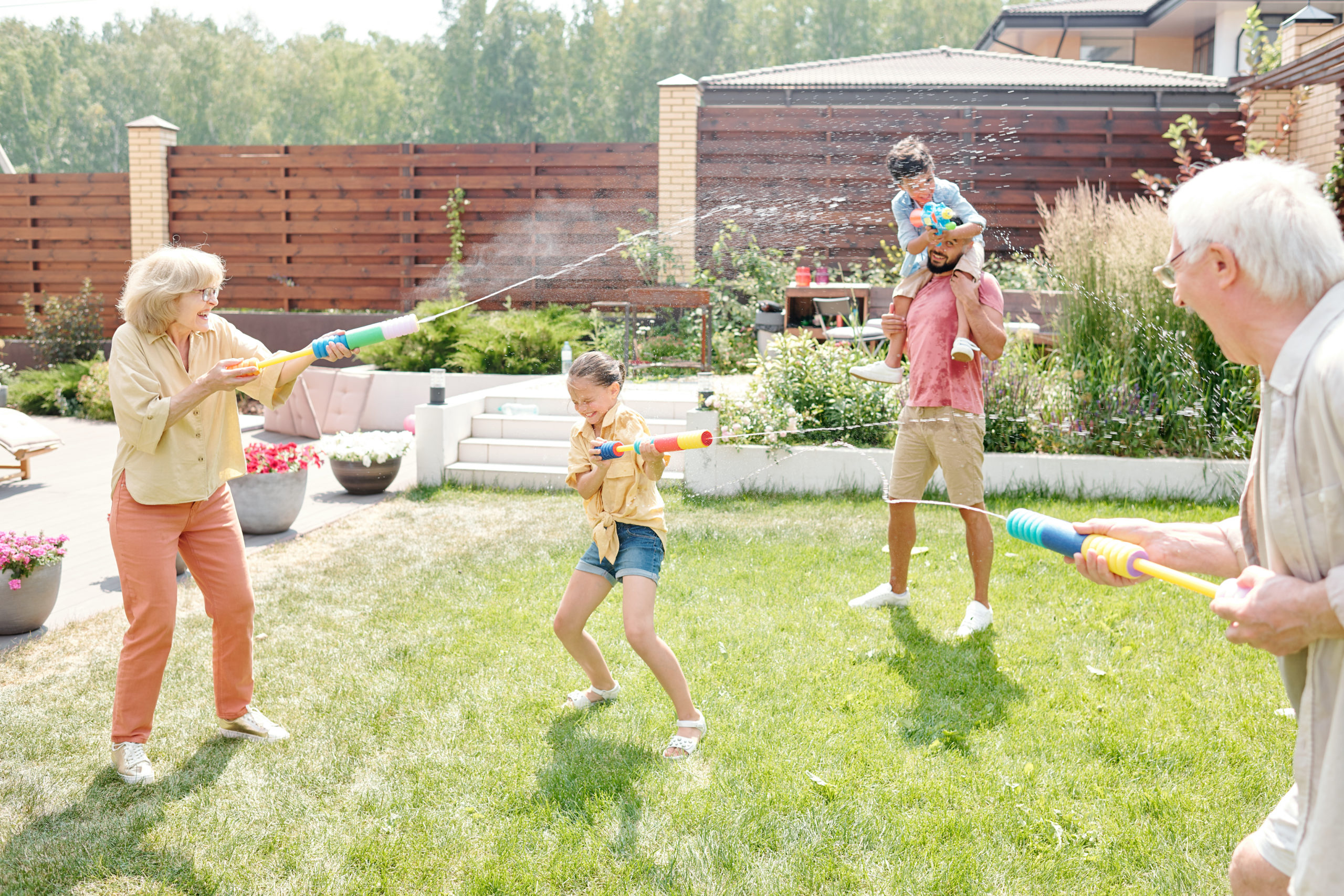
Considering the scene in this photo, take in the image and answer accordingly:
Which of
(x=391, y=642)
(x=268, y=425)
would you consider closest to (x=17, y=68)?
(x=268, y=425)

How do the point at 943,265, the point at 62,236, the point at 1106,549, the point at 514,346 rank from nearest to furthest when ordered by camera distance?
the point at 1106,549 < the point at 943,265 < the point at 514,346 < the point at 62,236

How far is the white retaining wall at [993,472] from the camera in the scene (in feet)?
22.2

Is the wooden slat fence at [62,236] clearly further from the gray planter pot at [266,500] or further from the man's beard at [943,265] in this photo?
the man's beard at [943,265]

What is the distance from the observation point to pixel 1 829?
2.96 metres

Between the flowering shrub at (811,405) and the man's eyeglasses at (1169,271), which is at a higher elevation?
the man's eyeglasses at (1169,271)

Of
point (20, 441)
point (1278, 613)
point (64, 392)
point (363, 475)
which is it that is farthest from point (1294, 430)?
point (64, 392)

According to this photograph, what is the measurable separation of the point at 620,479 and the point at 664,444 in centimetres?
61

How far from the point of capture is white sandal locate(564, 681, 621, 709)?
148 inches

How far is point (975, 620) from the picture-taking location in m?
4.43

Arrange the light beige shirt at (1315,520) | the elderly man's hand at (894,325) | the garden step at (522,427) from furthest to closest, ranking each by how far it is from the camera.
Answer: the garden step at (522,427), the elderly man's hand at (894,325), the light beige shirt at (1315,520)

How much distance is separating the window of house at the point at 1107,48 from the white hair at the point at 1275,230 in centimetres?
2237

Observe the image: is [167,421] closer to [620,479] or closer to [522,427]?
[620,479]

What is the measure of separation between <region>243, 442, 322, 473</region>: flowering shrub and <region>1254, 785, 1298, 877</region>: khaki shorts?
597 centimetres

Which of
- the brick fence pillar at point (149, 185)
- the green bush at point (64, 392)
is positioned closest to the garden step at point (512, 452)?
the green bush at point (64, 392)
